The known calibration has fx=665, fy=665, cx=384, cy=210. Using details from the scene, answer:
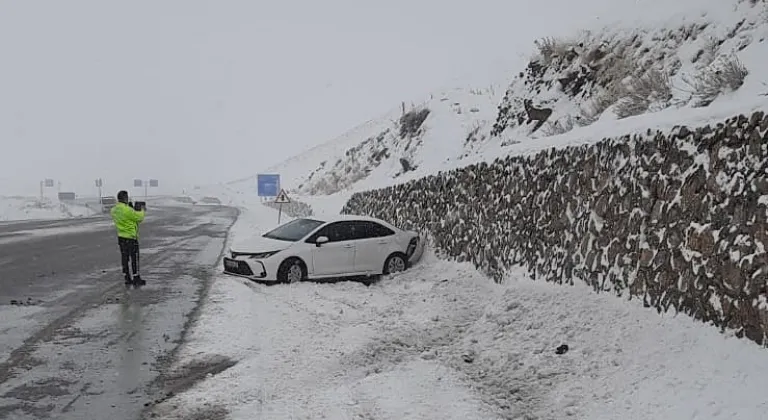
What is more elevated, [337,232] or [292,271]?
[337,232]

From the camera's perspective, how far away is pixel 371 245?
14.5 meters

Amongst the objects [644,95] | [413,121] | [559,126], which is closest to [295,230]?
[559,126]

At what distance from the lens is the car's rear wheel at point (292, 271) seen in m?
13.4

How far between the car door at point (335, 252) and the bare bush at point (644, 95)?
5.99 m

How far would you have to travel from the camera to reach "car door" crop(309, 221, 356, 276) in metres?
13.8

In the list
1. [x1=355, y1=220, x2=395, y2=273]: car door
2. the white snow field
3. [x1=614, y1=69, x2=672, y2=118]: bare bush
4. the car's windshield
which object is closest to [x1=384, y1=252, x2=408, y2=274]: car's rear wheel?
[x1=355, y1=220, x2=395, y2=273]: car door

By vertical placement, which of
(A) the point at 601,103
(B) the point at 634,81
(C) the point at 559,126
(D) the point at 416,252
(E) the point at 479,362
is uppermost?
(B) the point at 634,81

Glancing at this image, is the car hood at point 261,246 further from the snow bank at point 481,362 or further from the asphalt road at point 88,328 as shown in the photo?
the snow bank at point 481,362

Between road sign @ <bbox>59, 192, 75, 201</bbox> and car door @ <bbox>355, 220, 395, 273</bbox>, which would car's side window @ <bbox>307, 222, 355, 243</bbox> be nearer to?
car door @ <bbox>355, 220, 395, 273</bbox>

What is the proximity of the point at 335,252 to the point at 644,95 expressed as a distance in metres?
6.76

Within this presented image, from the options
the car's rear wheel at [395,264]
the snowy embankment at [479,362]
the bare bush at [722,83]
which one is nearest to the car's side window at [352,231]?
the car's rear wheel at [395,264]

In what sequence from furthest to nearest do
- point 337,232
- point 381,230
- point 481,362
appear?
1. point 381,230
2. point 337,232
3. point 481,362

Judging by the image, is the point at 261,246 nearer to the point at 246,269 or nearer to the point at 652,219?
the point at 246,269

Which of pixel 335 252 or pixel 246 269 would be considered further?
pixel 335 252
